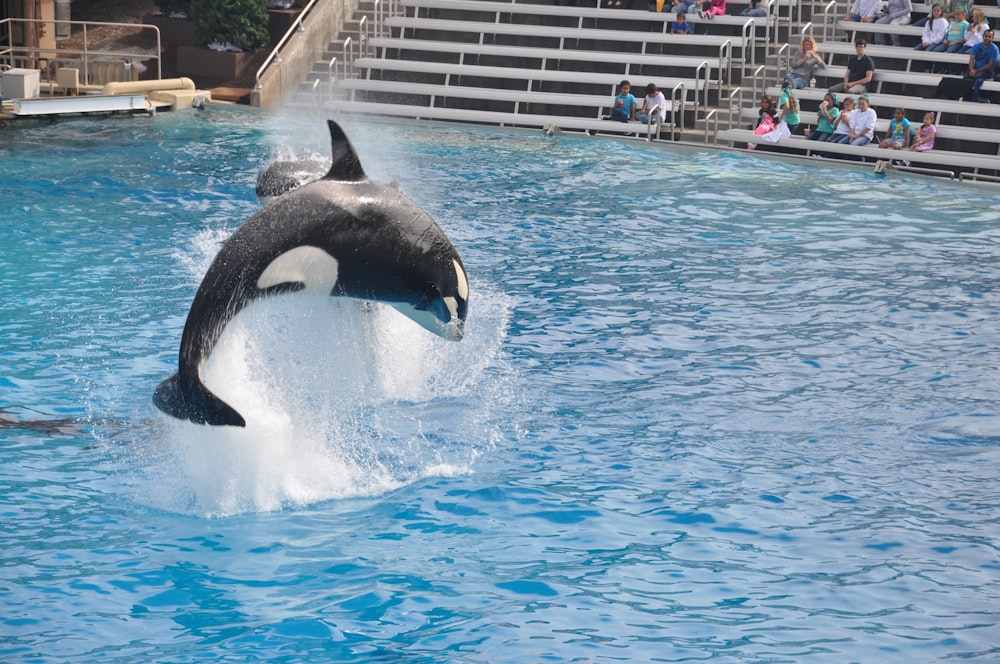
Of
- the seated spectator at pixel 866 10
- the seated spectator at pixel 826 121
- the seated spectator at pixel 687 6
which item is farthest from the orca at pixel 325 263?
the seated spectator at pixel 687 6

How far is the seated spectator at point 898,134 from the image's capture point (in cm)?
1709

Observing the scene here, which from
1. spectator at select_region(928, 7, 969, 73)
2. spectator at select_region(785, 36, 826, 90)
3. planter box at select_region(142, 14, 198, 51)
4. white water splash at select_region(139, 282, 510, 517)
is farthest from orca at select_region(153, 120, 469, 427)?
planter box at select_region(142, 14, 198, 51)

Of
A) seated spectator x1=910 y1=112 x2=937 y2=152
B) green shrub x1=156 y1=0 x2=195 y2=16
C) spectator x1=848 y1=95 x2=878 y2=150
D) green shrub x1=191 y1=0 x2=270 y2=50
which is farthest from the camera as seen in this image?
green shrub x1=156 y1=0 x2=195 y2=16

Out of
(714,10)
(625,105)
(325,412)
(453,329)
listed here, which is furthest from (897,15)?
(453,329)

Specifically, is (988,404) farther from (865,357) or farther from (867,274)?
Result: (867,274)

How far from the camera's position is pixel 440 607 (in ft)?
17.8

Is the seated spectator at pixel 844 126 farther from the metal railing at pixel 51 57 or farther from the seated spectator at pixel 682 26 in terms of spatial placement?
the metal railing at pixel 51 57

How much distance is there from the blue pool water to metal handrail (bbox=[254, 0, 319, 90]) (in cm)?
939

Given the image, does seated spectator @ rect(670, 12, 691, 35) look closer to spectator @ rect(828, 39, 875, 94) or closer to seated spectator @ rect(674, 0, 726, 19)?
seated spectator @ rect(674, 0, 726, 19)

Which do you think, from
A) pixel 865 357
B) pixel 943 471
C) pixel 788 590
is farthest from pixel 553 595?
pixel 865 357

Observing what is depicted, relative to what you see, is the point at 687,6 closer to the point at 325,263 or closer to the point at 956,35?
the point at 956,35

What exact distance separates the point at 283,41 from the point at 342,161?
1685 centimetres

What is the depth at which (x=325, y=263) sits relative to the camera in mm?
5598

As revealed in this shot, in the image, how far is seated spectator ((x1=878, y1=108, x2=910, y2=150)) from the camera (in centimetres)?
1709
